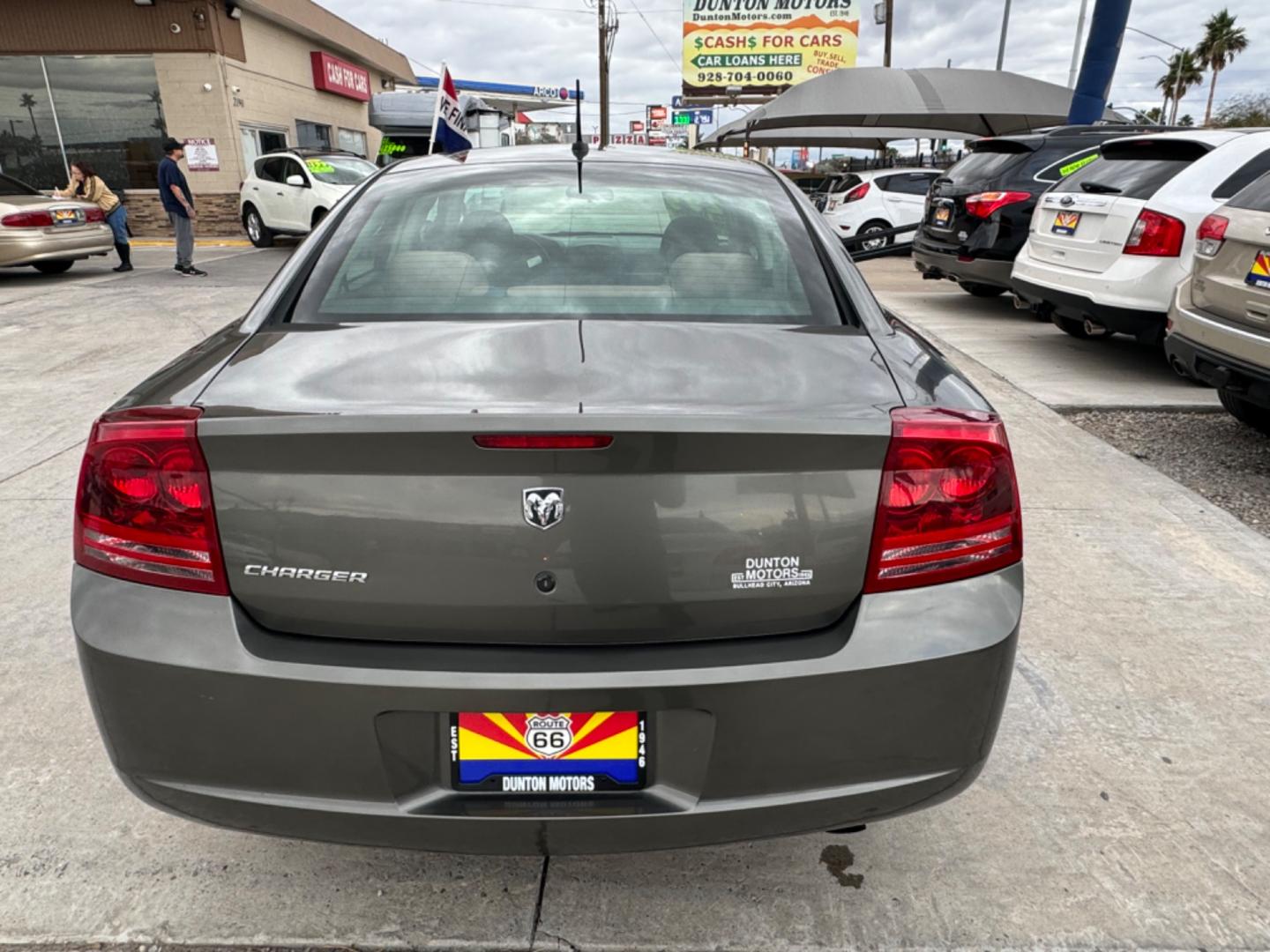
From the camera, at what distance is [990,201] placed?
8.46m

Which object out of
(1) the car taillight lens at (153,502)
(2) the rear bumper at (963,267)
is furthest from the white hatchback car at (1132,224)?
(1) the car taillight lens at (153,502)

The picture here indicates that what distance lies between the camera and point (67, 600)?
3.23 meters

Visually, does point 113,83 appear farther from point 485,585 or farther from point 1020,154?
point 485,585

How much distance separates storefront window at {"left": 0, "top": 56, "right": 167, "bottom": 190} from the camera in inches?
691

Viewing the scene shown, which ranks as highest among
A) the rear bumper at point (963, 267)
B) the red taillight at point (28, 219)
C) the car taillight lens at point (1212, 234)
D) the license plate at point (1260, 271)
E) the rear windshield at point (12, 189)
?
the car taillight lens at point (1212, 234)

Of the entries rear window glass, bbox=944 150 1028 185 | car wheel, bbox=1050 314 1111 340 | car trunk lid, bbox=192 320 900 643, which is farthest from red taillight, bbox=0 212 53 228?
car trunk lid, bbox=192 320 900 643

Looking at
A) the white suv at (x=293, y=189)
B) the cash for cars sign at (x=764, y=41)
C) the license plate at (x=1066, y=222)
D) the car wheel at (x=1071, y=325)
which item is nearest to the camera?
the license plate at (x=1066, y=222)

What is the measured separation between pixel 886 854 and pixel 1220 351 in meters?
3.52

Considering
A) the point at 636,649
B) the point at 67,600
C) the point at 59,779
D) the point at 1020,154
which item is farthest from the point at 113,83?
the point at 636,649

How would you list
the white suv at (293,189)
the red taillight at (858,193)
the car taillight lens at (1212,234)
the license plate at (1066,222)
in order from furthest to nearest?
the red taillight at (858,193) → the white suv at (293,189) → the license plate at (1066,222) → the car taillight lens at (1212,234)

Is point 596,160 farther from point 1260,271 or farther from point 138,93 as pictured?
point 138,93

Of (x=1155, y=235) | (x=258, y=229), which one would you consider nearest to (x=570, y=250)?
(x=1155, y=235)

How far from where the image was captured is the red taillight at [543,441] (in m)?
1.47

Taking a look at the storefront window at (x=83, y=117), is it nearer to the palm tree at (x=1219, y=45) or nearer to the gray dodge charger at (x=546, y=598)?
the gray dodge charger at (x=546, y=598)
